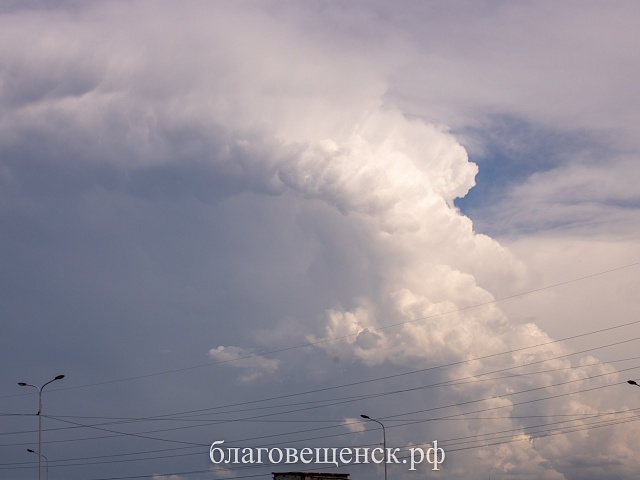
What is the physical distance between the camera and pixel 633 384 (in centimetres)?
9075

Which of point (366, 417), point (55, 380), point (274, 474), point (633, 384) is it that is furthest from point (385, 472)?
point (55, 380)

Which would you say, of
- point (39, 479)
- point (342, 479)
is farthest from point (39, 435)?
point (342, 479)

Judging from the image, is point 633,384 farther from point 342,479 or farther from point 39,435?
point 39,435

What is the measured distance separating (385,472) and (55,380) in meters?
51.2

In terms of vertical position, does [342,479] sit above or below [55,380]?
below

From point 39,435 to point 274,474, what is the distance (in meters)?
36.0

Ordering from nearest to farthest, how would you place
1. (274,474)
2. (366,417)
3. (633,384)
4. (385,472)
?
(633,384) → (274,474) → (385,472) → (366,417)

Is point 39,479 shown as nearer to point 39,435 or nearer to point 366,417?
point 39,435

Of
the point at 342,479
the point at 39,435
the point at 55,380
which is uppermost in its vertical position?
the point at 55,380

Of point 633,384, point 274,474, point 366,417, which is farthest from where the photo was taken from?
point 366,417

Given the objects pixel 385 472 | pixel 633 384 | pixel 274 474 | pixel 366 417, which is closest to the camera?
pixel 633 384

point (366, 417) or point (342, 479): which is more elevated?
point (366, 417)

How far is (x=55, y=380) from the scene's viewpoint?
103m

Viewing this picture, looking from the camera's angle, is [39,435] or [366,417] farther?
[366,417]
